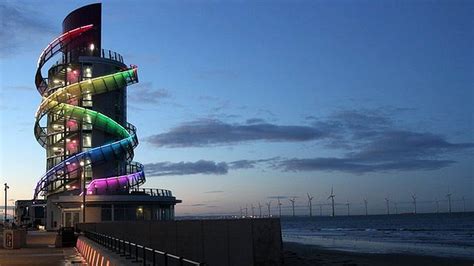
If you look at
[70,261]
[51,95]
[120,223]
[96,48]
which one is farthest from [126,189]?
[70,261]

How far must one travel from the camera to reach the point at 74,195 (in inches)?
2527

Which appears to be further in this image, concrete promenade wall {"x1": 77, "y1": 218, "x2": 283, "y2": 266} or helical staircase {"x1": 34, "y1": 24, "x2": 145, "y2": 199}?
helical staircase {"x1": 34, "y1": 24, "x2": 145, "y2": 199}

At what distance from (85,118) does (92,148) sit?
3412 millimetres

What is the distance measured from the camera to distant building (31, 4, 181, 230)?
209 ft

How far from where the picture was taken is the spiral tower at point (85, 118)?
64938mm

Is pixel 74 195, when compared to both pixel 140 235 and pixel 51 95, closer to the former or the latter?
pixel 51 95

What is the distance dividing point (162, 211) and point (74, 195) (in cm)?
958

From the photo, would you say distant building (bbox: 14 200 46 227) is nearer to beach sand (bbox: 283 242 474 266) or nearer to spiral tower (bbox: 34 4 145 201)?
spiral tower (bbox: 34 4 145 201)

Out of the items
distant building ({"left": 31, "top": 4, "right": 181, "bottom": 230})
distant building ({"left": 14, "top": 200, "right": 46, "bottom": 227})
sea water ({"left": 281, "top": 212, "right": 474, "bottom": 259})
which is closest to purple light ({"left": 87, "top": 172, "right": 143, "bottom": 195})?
distant building ({"left": 31, "top": 4, "right": 181, "bottom": 230})

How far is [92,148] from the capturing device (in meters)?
66.2

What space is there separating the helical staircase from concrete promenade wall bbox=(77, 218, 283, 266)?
29069 millimetres

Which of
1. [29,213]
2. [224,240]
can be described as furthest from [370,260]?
[29,213]

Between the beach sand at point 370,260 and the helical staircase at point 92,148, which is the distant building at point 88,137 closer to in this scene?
the helical staircase at point 92,148

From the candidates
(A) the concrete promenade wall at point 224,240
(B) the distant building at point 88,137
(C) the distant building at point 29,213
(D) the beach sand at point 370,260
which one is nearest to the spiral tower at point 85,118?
(B) the distant building at point 88,137
